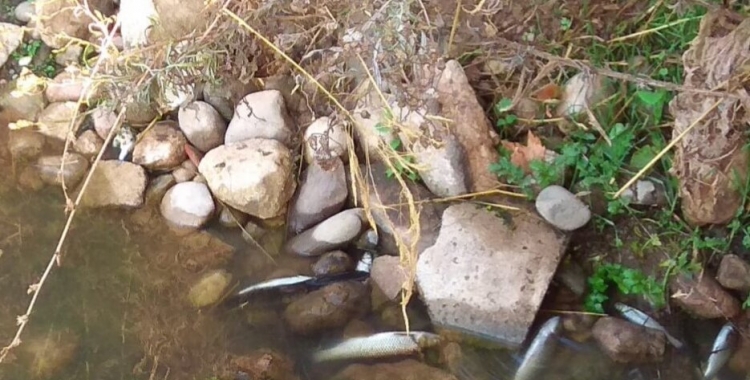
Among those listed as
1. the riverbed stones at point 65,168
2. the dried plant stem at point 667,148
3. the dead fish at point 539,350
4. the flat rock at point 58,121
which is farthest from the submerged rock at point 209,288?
the dried plant stem at point 667,148

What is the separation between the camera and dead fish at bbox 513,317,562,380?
217 centimetres

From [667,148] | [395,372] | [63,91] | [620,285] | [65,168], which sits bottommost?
[395,372]

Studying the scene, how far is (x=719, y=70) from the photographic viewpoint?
1.93 metres

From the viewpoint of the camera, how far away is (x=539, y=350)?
7.22 ft

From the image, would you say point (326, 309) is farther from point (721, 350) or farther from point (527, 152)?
point (721, 350)

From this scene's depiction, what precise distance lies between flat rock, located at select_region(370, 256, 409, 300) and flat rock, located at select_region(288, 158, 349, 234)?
0.79 ft

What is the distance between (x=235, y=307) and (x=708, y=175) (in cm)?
139

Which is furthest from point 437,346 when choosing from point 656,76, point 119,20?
point 119,20

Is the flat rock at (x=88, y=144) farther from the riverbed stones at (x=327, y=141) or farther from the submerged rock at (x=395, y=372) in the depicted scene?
the submerged rock at (x=395, y=372)

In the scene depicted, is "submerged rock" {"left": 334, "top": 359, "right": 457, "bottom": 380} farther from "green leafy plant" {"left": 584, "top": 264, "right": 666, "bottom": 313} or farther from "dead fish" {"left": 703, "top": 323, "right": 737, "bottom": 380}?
"dead fish" {"left": 703, "top": 323, "right": 737, "bottom": 380}

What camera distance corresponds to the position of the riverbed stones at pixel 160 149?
2596 mm

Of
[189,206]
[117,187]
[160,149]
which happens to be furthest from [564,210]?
[117,187]

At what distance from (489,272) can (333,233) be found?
502 millimetres

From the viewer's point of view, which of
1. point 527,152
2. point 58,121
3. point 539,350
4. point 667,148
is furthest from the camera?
point 58,121
